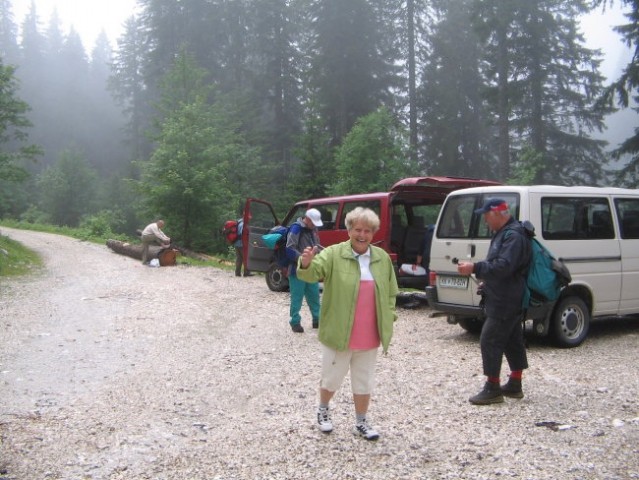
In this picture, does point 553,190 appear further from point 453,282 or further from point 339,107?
point 339,107

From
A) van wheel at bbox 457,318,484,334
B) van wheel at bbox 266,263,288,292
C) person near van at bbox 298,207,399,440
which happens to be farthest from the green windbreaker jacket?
van wheel at bbox 266,263,288,292

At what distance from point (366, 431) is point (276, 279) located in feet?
29.3

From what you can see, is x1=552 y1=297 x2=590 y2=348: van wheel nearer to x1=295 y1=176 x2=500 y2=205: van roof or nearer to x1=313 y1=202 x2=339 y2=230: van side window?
x1=295 y1=176 x2=500 y2=205: van roof

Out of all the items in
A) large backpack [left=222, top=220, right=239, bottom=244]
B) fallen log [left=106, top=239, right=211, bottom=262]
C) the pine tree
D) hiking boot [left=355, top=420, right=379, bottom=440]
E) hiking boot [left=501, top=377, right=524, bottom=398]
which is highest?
the pine tree

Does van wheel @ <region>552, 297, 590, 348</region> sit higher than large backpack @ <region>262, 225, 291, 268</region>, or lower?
lower

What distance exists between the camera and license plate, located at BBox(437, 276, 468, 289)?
24.6ft

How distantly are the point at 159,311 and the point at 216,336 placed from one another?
8.05ft

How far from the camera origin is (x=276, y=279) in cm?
1305

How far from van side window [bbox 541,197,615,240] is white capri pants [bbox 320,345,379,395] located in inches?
154

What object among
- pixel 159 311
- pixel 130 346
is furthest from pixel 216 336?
pixel 159 311

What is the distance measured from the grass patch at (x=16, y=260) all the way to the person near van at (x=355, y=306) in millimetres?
13521

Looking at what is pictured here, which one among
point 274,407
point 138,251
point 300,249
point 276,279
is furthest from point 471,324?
point 138,251

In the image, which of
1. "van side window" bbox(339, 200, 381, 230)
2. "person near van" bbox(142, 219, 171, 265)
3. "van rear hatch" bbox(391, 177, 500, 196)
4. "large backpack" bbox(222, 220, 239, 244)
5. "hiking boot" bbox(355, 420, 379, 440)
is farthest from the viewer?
"person near van" bbox(142, 219, 171, 265)

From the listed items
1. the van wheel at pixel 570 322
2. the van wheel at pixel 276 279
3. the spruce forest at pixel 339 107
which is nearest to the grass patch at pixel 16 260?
the spruce forest at pixel 339 107
